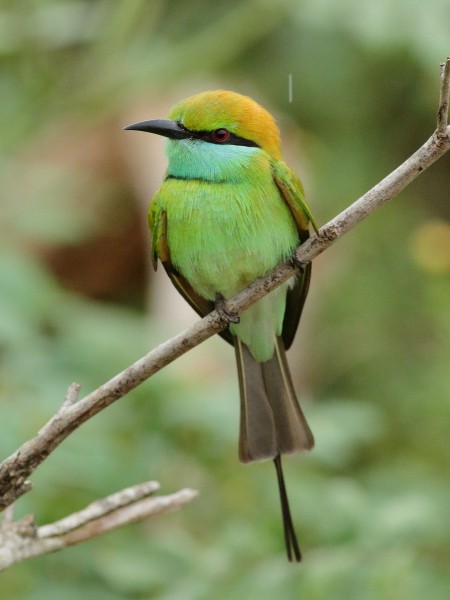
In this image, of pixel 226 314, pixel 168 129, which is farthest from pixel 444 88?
pixel 168 129

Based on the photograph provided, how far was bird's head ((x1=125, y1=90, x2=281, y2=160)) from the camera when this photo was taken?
1890mm

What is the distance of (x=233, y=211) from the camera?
73.8 inches

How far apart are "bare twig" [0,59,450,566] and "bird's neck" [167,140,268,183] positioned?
0.36 meters

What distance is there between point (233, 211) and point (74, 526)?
68 centimetres

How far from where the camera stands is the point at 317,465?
291 centimetres

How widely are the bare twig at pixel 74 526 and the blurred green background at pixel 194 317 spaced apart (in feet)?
1.44

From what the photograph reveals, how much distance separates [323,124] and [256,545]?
215 cm

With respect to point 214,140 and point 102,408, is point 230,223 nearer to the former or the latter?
point 214,140

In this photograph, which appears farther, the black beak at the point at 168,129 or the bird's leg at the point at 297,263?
the black beak at the point at 168,129

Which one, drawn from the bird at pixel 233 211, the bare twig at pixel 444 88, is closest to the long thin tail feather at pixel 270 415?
the bird at pixel 233 211

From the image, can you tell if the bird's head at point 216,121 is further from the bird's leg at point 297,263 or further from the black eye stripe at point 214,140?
the bird's leg at point 297,263

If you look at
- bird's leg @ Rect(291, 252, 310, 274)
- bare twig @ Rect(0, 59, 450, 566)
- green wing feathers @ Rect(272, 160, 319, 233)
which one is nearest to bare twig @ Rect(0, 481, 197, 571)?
bare twig @ Rect(0, 59, 450, 566)

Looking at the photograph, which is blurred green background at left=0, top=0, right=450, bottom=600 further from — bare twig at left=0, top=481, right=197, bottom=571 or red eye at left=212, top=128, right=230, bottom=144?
red eye at left=212, top=128, right=230, bottom=144

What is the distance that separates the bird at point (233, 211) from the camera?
6.10 ft
